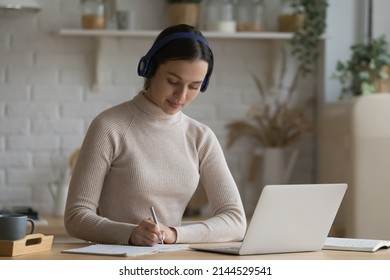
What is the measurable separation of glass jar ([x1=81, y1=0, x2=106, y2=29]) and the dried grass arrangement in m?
0.84

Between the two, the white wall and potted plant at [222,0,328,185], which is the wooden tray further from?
potted plant at [222,0,328,185]

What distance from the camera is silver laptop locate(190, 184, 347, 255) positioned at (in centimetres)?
209

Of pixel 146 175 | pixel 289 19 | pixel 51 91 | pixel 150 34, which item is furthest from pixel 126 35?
pixel 146 175

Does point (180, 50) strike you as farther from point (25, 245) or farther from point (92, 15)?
point (92, 15)

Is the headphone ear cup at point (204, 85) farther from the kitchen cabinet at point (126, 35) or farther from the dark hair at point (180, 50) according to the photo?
the kitchen cabinet at point (126, 35)

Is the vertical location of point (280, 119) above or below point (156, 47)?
below

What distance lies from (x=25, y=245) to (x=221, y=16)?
2.56 meters

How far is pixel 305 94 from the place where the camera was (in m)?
4.67

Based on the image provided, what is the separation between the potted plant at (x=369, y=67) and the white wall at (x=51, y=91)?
28 cm

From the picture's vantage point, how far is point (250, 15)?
4.49 m

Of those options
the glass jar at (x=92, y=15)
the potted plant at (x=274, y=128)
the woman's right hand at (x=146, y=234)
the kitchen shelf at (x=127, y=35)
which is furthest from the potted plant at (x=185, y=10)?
the woman's right hand at (x=146, y=234)
